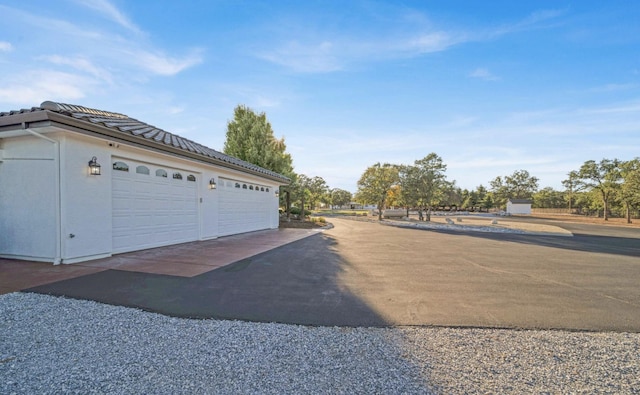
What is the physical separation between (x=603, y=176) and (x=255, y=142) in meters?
Result: 37.5

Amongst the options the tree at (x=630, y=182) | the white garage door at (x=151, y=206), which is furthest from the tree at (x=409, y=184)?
the tree at (x=630, y=182)

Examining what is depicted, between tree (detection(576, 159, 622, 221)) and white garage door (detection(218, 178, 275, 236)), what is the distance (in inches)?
1411

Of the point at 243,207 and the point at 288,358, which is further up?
the point at 243,207

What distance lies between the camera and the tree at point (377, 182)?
84.9ft

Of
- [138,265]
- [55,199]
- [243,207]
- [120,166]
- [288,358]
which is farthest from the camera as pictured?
[243,207]

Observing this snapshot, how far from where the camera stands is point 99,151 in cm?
662

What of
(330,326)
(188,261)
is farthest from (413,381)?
(188,261)

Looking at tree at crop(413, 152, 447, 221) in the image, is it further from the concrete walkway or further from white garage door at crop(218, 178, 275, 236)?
the concrete walkway

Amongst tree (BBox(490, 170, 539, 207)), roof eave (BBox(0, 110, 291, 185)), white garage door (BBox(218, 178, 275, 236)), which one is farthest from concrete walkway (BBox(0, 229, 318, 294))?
tree (BBox(490, 170, 539, 207))

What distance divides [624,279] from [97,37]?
15.8 m

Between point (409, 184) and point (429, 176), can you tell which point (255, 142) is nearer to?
point (409, 184)

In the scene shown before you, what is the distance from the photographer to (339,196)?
6875cm

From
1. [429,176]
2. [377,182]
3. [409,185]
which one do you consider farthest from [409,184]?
[377,182]

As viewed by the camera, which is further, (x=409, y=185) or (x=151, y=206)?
(x=409, y=185)
